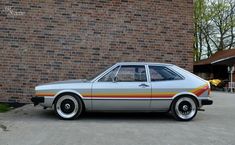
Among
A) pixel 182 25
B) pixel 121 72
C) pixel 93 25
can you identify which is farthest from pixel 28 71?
pixel 182 25

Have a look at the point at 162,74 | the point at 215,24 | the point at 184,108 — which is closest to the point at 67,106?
the point at 162,74

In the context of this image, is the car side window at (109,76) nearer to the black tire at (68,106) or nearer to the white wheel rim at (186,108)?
the black tire at (68,106)

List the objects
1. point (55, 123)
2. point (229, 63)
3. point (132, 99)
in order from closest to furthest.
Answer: point (55, 123), point (132, 99), point (229, 63)

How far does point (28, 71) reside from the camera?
13.4 meters

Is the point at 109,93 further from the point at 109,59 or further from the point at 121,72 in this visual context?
the point at 109,59

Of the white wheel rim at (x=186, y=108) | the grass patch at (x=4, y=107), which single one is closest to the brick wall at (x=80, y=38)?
the grass patch at (x=4, y=107)

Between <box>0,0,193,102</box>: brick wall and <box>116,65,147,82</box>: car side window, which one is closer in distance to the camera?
<box>116,65,147,82</box>: car side window

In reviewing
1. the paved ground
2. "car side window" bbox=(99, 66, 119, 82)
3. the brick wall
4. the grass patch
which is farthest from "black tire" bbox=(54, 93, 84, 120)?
the brick wall

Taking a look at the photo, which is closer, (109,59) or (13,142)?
(13,142)

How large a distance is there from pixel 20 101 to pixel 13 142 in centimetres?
610

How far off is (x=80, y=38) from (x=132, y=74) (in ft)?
11.9

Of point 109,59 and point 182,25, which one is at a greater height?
point 182,25

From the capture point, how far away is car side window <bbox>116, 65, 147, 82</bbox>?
10453 mm

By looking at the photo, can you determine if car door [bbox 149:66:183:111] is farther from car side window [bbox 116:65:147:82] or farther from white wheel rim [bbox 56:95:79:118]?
white wheel rim [bbox 56:95:79:118]
